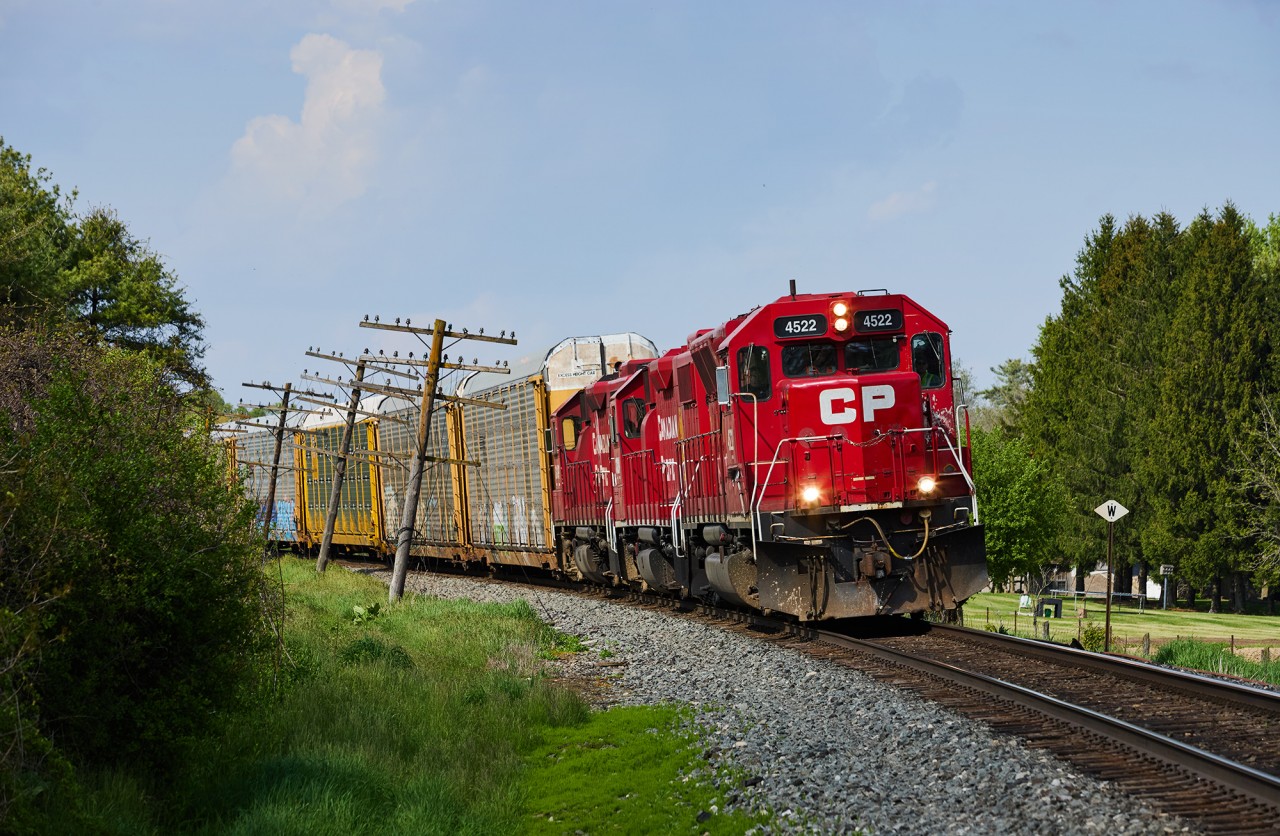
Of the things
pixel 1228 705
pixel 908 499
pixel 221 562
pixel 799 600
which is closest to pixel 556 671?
pixel 799 600

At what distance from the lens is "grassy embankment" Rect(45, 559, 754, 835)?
7176 mm

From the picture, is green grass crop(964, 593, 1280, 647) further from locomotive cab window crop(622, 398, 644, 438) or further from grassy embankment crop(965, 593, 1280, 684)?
locomotive cab window crop(622, 398, 644, 438)

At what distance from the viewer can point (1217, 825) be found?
246 inches

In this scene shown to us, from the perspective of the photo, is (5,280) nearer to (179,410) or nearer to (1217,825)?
(179,410)

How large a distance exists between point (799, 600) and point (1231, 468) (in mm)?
40865

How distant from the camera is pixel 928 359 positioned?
48.5ft

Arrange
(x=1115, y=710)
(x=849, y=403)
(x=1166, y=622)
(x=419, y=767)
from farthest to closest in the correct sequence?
(x=1166, y=622) < (x=849, y=403) < (x=1115, y=710) < (x=419, y=767)

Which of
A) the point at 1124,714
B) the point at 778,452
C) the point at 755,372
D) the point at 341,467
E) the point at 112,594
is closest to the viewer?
the point at 112,594

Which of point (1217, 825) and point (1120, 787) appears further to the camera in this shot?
point (1120, 787)

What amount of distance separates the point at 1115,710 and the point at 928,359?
6348 millimetres

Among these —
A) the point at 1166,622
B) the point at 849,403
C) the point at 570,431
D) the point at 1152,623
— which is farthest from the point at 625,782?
the point at 1166,622

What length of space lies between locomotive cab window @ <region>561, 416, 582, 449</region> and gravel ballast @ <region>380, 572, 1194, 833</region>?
10.4 metres

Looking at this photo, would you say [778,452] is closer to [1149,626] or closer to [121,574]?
[121,574]

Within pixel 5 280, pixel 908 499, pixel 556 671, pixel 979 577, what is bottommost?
pixel 556 671
